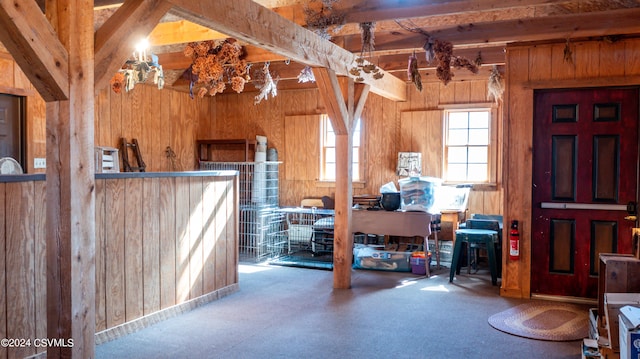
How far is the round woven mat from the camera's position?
4031 mm

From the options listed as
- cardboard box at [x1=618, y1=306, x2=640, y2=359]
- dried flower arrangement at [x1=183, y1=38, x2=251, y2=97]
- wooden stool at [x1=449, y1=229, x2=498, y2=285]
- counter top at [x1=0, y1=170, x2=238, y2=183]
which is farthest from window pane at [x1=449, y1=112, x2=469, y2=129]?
cardboard box at [x1=618, y1=306, x2=640, y2=359]

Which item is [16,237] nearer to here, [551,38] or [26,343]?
[26,343]

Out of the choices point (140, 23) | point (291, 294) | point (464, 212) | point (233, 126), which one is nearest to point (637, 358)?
point (140, 23)

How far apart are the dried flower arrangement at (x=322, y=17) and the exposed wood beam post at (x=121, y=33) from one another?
6.34 feet

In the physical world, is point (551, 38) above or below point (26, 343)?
above

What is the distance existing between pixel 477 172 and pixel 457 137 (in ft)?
1.90

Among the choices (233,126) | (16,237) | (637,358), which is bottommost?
(637,358)

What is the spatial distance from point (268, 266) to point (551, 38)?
166 inches

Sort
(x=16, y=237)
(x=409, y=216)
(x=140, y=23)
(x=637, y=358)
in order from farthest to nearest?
(x=409, y=216), (x=16, y=237), (x=140, y=23), (x=637, y=358)

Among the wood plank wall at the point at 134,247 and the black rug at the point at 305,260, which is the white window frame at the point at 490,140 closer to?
the black rug at the point at 305,260

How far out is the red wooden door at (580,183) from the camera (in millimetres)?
4898

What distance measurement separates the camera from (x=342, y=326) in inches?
166

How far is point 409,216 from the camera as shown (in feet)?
19.8

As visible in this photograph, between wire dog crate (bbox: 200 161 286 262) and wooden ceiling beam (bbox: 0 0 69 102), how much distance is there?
4960 mm
